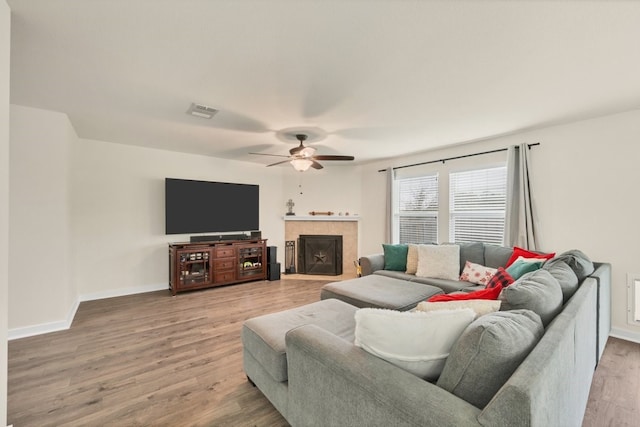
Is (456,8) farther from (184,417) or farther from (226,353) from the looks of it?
(226,353)

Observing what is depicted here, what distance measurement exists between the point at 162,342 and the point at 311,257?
3525 millimetres

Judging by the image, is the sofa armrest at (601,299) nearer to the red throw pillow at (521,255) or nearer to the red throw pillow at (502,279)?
the red throw pillow at (521,255)

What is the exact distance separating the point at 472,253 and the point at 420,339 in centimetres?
314

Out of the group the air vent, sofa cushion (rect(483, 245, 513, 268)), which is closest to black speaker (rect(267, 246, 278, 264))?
the air vent

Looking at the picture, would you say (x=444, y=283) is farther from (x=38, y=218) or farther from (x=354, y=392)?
(x=38, y=218)

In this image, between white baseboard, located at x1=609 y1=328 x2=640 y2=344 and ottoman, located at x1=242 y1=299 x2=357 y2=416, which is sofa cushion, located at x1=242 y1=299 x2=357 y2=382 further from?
white baseboard, located at x1=609 y1=328 x2=640 y2=344

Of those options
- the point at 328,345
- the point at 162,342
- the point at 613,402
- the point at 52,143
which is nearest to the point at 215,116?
the point at 52,143

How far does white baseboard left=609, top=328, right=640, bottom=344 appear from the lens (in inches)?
113

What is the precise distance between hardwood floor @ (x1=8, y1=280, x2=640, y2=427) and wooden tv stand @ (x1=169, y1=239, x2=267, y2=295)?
36.3 inches

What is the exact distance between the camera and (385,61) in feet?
6.48

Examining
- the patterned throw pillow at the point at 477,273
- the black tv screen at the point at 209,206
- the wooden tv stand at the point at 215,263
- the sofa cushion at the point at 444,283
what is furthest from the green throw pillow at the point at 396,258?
the black tv screen at the point at 209,206

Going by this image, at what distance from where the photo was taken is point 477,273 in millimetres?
3396

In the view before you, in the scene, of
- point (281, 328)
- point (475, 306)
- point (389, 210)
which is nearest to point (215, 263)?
point (281, 328)

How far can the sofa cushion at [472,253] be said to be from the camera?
3662 mm
